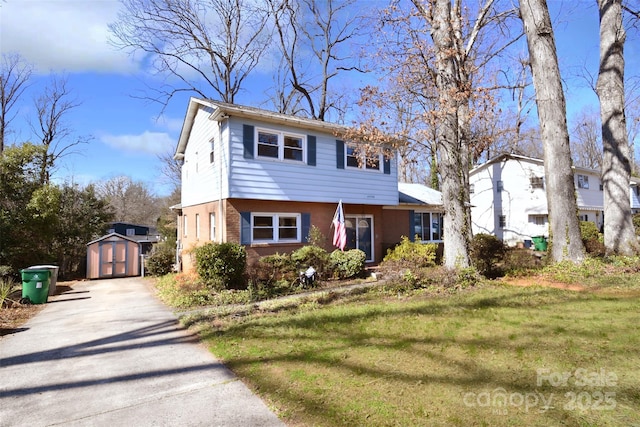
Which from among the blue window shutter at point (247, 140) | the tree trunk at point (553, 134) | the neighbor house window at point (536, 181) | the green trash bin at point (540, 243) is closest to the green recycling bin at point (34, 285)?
the blue window shutter at point (247, 140)

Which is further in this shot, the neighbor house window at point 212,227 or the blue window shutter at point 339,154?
the blue window shutter at point 339,154

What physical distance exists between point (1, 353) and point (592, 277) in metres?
13.3

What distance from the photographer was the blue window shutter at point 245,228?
38.3 feet

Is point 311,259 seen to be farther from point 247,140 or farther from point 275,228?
point 247,140

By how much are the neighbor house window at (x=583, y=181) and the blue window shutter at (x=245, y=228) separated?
28016mm

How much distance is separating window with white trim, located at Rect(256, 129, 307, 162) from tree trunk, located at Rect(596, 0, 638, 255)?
12.0m

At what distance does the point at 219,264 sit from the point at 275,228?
3044 millimetres

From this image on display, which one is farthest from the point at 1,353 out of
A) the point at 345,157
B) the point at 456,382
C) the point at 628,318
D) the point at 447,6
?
the point at 447,6

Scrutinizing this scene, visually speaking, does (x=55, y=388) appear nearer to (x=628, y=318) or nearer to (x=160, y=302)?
(x=160, y=302)

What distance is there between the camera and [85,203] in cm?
1609

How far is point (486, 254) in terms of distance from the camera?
11.3 m

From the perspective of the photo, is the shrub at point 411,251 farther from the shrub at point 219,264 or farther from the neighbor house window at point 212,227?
the neighbor house window at point 212,227

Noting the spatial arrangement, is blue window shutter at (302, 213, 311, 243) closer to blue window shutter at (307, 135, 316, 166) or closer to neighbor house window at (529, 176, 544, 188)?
blue window shutter at (307, 135, 316, 166)

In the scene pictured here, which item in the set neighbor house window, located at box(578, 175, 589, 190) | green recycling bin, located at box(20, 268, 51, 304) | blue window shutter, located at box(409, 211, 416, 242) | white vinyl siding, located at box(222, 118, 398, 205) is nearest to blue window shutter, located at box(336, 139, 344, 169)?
white vinyl siding, located at box(222, 118, 398, 205)
